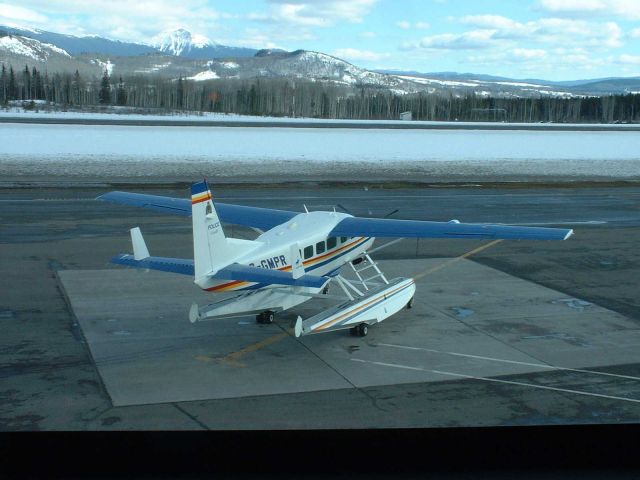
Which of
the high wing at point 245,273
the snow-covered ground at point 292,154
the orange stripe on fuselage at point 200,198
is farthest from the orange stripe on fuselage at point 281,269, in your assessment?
the snow-covered ground at point 292,154

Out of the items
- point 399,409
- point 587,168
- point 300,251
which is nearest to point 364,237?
point 300,251

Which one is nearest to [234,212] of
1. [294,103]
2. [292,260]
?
[292,260]

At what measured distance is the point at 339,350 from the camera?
51.4 ft

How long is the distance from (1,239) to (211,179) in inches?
825

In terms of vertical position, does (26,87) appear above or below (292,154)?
above

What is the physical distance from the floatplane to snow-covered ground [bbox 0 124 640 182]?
3048 cm

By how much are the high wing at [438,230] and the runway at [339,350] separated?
2.18m

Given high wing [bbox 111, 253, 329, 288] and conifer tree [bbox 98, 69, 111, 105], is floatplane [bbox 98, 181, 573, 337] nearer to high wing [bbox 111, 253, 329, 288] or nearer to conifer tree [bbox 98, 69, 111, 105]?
high wing [bbox 111, 253, 329, 288]

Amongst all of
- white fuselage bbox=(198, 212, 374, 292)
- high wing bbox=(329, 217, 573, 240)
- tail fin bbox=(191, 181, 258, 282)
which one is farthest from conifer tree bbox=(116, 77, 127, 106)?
tail fin bbox=(191, 181, 258, 282)

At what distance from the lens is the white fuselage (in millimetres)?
14773

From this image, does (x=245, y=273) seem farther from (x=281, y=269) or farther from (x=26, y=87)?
(x=26, y=87)

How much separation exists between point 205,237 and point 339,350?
3.87m

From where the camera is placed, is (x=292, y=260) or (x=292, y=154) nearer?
(x=292, y=260)

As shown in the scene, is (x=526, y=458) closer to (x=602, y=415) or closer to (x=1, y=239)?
(x=602, y=415)
